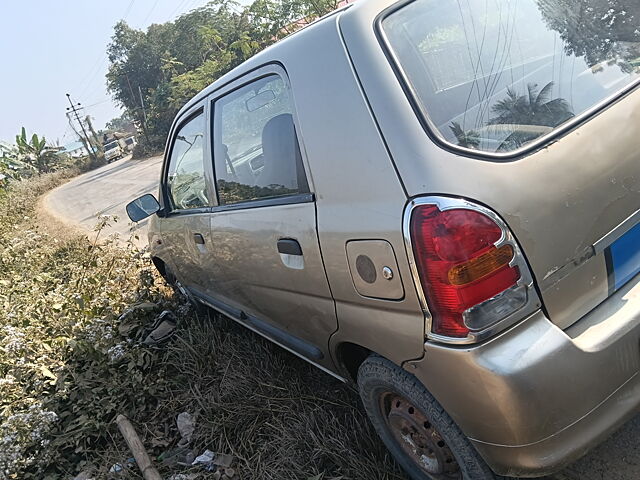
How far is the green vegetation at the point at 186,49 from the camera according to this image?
699 inches

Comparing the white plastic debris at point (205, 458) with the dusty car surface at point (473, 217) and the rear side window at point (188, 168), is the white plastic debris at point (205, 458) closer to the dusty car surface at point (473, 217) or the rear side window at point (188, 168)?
the dusty car surface at point (473, 217)

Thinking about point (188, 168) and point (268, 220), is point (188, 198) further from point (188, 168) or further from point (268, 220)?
point (268, 220)

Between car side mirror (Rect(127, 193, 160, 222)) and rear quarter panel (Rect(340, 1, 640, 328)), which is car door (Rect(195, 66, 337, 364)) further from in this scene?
car side mirror (Rect(127, 193, 160, 222))

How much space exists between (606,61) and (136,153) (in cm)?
3407

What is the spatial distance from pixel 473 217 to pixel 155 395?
2.85 m

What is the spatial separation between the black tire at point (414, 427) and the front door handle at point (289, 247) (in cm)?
52

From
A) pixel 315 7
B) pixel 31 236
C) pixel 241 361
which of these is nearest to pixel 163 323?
pixel 241 361

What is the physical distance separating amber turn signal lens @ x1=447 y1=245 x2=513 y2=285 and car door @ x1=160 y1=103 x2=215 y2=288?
70.5 inches

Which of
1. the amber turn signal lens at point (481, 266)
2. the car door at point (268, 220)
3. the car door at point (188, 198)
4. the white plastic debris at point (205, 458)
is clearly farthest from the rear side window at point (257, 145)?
the white plastic debris at point (205, 458)

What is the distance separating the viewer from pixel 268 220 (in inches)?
86.0

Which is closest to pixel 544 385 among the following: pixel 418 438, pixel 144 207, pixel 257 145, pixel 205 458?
pixel 418 438

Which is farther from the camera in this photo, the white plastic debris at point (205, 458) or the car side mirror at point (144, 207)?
the car side mirror at point (144, 207)

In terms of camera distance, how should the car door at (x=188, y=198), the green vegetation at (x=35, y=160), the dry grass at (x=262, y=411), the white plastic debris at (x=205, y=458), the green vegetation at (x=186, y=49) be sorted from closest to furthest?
the dry grass at (x=262, y=411), the white plastic debris at (x=205, y=458), the car door at (x=188, y=198), the green vegetation at (x=186, y=49), the green vegetation at (x=35, y=160)

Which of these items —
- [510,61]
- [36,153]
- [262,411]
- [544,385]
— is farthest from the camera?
[36,153]
